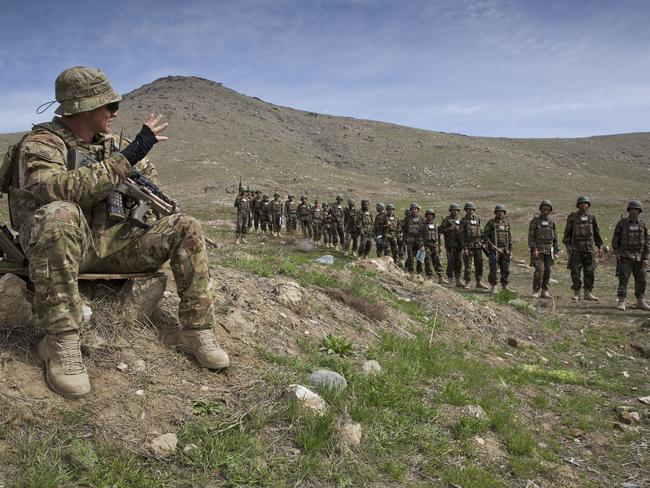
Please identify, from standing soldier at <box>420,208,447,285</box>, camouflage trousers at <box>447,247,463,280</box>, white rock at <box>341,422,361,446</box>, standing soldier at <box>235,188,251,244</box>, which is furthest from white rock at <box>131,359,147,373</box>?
standing soldier at <box>235,188,251,244</box>

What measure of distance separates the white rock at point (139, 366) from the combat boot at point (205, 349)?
31cm

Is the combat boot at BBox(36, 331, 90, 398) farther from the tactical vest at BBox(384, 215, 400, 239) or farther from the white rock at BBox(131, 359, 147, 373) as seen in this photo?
the tactical vest at BBox(384, 215, 400, 239)

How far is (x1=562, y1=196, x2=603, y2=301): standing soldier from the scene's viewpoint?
11.3 metres

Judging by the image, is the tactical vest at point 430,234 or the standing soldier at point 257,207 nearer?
the tactical vest at point 430,234

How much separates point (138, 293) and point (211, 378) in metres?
0.85

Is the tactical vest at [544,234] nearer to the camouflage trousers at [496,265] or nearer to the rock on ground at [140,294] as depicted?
the camouflage trousers at [496,265]

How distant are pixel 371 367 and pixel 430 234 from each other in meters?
10.4

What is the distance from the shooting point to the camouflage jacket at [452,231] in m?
13.6

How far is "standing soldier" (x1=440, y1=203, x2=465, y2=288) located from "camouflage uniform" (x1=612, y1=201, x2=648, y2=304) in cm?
390

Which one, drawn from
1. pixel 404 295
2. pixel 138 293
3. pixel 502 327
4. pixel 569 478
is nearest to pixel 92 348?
pixel 138 293

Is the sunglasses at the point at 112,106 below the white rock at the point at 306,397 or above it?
above

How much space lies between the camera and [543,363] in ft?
21.3

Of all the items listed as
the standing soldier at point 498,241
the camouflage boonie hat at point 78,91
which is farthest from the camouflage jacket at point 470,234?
the camouflage boonie hat at point 78,91

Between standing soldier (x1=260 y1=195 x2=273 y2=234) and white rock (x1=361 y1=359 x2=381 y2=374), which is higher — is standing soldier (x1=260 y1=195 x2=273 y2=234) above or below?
above
